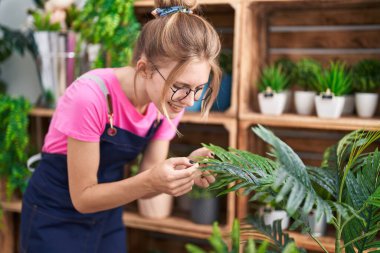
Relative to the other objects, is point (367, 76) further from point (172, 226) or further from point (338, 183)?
point (172, 226)

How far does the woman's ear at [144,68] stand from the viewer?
114 cm

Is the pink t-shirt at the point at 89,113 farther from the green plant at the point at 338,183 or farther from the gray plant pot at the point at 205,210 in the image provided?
the gray plant pot at the point at 205,210

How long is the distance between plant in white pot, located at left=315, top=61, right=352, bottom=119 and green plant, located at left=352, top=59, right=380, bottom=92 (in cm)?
5

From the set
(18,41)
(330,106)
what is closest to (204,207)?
(330,106)

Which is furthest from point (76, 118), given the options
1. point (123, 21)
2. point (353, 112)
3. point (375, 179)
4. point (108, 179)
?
point (353, 112)

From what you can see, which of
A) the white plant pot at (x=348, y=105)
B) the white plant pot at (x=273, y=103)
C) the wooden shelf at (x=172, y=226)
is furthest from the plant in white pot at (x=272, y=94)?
the wooden shelf at (x=172, y=226)

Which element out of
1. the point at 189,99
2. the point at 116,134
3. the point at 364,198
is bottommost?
the point at 364,198

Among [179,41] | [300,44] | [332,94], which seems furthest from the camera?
[300,44]

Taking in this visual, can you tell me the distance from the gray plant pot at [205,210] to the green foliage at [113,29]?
26.0 inches

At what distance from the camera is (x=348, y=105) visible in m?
1.80

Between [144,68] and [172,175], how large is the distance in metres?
0.30

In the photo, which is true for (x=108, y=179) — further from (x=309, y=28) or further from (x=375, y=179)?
(x=309, y=28)

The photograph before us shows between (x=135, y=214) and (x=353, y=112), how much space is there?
1.03m

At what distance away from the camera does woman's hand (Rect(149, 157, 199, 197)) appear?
3.34 feet
